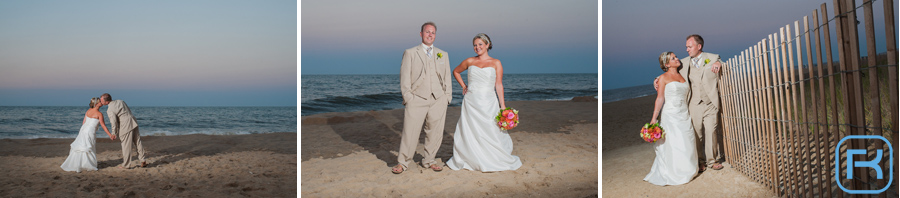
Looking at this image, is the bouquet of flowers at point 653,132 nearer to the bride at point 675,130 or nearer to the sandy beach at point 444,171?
the bride at point 675,130

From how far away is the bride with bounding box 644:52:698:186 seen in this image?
18.2 ft

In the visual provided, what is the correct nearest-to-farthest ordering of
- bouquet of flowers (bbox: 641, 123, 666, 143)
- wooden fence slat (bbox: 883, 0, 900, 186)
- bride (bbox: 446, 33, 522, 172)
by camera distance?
wooden fence slat (bbox: 883, 0, 900, 186) < bouquet of flowers (bbox: 641, 123, 666, 143) < bride (bbox: 446, 33, 522, 172)

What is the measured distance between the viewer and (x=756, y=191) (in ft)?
17.5

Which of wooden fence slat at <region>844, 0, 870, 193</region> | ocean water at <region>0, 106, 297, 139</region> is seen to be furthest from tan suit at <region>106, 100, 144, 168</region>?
ocean water at <region>0, 106, 297, 139</region>

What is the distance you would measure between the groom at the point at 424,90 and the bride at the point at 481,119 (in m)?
0.22

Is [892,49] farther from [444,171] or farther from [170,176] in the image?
[170,176]

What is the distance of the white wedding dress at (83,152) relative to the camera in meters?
Answer: 8.34

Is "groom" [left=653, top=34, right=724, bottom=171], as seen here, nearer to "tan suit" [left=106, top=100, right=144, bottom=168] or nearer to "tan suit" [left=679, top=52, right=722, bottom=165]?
"tan suit" [left=679, top=52, right=722, bottom=165]

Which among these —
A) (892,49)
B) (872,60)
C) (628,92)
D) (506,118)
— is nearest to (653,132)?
(506,118)

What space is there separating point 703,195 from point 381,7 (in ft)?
56.7

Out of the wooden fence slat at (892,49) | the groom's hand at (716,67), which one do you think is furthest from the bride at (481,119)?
the wooden fence slat at (892,49)

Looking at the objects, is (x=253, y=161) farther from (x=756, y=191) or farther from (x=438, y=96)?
(x=756, y=191)

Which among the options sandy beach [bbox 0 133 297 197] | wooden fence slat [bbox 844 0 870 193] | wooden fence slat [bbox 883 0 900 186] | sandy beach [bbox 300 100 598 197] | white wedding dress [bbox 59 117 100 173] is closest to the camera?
wooden fence slat [bbox 883 0 900 186]

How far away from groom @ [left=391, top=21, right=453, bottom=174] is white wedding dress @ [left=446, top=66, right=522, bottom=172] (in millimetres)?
243
